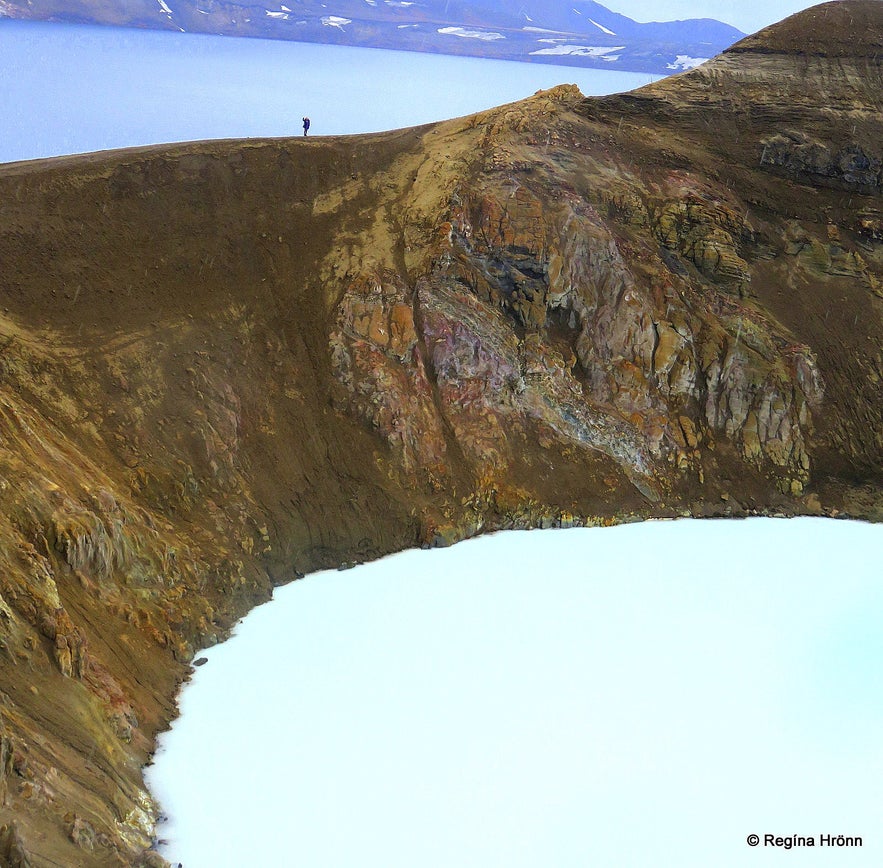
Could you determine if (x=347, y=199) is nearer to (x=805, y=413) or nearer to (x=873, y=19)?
(x=805, y=413)

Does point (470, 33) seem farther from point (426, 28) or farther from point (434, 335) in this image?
point (434, 335)

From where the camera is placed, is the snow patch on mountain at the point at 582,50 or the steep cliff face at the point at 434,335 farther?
the snow patch on mountain at the point at 582,50

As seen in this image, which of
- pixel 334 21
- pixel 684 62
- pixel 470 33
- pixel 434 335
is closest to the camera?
pixel 434 335

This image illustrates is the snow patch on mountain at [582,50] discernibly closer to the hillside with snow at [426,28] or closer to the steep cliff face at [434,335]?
the hillside with snow at [426,28]

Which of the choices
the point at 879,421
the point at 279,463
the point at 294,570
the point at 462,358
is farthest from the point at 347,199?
the point at 879,421

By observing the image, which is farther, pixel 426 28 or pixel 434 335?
pixel 426 28

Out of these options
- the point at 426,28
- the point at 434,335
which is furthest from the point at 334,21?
the point at 434,335

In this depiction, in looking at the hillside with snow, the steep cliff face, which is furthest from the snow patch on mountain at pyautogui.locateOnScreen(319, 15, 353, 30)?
the steep cliff face

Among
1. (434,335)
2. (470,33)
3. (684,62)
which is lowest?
(434,335)

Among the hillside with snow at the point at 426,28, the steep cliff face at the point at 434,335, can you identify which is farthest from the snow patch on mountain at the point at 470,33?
the steep cliff face at the point at 434,335
